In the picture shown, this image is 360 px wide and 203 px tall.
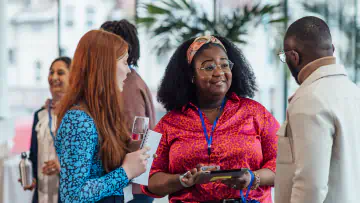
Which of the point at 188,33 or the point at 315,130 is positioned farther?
the point at 188,33

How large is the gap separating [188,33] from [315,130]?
3163 mm

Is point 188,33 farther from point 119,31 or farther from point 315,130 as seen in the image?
point 315,130

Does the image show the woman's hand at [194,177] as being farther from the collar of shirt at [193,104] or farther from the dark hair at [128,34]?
the dark hair at [128,34]

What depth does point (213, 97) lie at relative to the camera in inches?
93.0

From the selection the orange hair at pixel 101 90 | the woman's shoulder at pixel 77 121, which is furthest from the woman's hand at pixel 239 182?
the woman's shoulder at pixel 77 121

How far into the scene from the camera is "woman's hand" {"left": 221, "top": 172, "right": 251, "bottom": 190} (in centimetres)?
206

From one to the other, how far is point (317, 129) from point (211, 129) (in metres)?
0.73

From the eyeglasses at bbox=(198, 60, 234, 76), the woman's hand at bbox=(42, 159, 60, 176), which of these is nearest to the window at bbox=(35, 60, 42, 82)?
the woman's hand at bbox=(42, 159, 60, 176)

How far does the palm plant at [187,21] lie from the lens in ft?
15.5

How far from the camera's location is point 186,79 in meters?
2.49

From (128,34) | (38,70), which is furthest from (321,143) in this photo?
(38,70)

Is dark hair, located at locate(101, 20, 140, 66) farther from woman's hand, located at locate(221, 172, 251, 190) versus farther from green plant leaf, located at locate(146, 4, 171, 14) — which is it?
green plant leaf, located at locate(146, 4, 171, 14)

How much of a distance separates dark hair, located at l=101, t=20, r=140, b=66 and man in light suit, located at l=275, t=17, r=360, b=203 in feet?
4.56

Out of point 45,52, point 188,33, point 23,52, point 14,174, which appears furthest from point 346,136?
point 23,52
